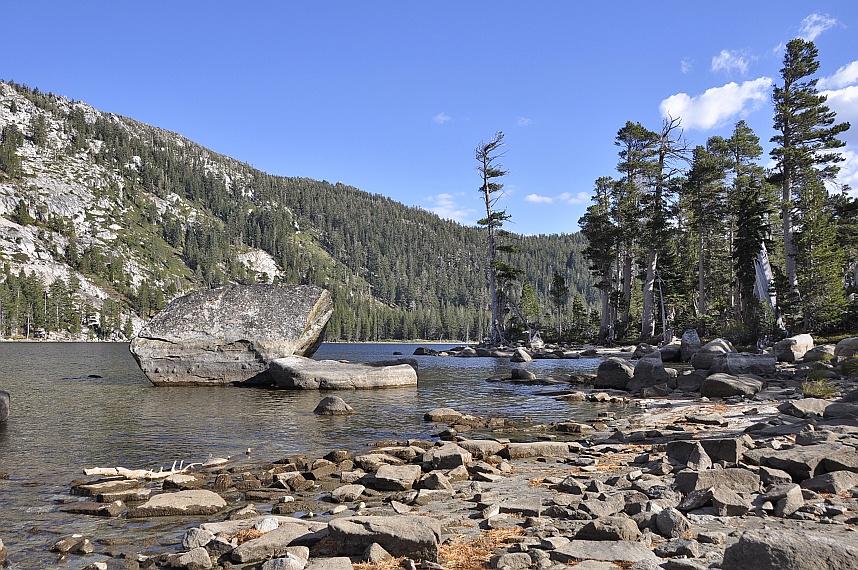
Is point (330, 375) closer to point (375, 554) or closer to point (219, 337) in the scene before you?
point (219, 337)

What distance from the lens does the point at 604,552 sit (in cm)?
578

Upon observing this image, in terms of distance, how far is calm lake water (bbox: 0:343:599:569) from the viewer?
8.06 metres

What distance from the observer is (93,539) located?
282 inches

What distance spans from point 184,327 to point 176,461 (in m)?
18.4

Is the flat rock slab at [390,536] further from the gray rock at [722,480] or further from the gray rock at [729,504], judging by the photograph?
the gray rock at [722,480]

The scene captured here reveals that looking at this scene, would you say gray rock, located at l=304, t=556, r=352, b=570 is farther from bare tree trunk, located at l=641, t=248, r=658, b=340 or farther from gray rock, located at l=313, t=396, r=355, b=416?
bare tree trunk, located at l=641, t=248, r=658, b=340

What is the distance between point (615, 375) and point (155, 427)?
2069 centimetres

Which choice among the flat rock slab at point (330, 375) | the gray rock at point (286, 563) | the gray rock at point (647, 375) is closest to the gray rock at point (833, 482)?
the gray rock at point (286, 563)

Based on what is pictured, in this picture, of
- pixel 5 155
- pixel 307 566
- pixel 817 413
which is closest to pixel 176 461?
pixel 307 566

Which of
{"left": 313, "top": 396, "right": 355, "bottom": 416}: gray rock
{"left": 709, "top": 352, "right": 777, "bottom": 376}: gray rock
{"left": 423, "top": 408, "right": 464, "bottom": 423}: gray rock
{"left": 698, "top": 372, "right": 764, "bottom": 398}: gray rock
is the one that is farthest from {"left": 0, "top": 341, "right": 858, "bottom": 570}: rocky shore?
{"left": 709, "top": 352, "right": 777, "bottom": 376}: gray rock

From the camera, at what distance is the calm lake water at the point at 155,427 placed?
806 centimetres

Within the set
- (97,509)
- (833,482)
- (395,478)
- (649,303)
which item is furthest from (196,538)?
(649,303)

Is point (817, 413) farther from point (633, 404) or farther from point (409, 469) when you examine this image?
point (409, 469)

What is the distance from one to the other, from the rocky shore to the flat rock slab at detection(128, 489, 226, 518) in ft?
0.07
